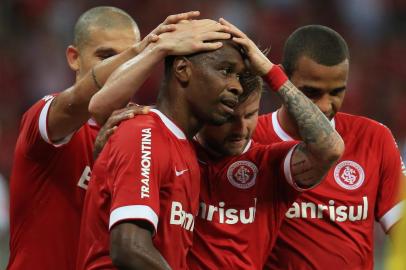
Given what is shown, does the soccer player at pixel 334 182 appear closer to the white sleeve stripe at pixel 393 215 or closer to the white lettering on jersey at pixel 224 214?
the white sleeve stripe at pixel 393 215

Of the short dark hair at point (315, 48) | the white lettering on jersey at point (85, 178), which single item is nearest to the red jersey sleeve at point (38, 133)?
the white lettering on jersey at point (85, 178)

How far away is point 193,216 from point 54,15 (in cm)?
1069

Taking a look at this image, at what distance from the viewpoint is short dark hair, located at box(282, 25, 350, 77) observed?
16.8 ft

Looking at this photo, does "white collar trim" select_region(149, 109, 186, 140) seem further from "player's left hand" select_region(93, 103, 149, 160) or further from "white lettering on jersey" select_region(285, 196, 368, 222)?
"white lettering on jersey" select_region(285, 196, 368, 222)

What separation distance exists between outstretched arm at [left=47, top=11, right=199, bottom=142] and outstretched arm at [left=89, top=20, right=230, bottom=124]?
18 cm

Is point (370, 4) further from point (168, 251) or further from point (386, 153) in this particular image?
point (168, 251)

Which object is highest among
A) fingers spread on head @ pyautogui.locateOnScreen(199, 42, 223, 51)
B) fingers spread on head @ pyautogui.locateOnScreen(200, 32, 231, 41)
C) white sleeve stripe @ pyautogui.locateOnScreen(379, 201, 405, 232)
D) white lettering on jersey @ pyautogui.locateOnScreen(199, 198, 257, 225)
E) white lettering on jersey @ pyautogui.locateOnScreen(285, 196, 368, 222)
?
fingers spread on head @ pyautogui.locateOnScreen(200, 32, 231, 41)

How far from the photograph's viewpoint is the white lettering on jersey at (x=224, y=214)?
4548 millimetres

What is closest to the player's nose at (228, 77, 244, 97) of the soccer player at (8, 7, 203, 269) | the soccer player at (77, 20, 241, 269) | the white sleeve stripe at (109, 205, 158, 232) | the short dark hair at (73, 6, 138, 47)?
the soccer player at (77, 20, 241, 269)

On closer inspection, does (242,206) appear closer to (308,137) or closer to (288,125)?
(308,137)

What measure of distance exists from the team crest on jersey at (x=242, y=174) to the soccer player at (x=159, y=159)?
35 centimetres

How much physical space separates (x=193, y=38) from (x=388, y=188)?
1565 millimetres

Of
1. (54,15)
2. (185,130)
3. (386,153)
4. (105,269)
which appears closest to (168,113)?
(185,130)

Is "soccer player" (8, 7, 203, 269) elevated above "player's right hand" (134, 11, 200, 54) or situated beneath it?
situated beneath
